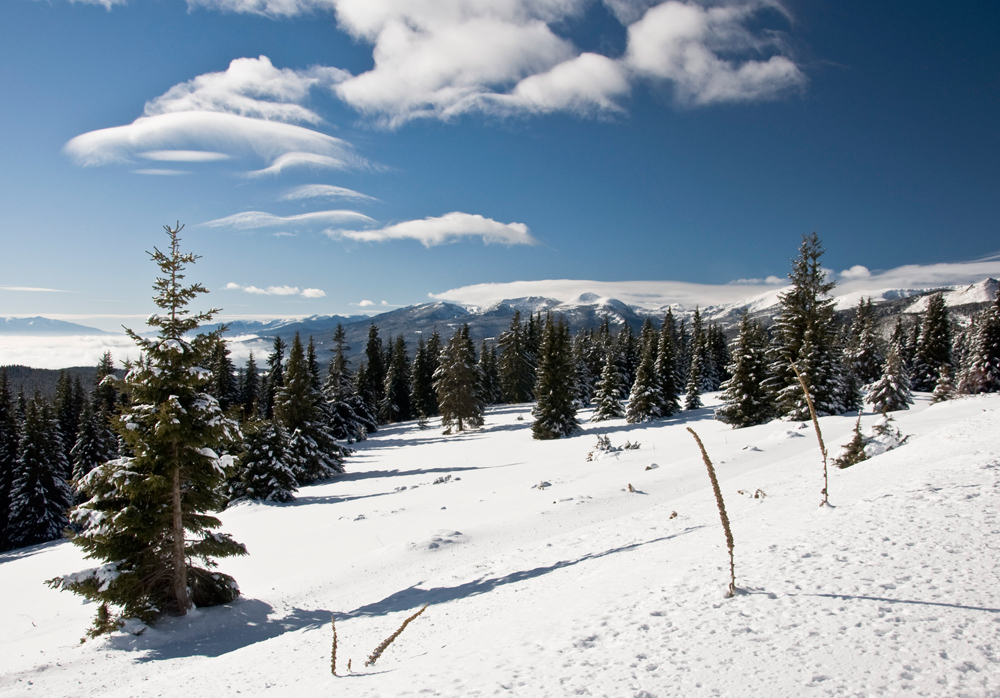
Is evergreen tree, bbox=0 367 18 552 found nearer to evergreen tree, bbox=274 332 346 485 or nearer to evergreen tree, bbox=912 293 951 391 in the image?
evergreen tree, bbox=274 332 346 485

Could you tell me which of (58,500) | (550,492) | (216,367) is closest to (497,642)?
(550,492)

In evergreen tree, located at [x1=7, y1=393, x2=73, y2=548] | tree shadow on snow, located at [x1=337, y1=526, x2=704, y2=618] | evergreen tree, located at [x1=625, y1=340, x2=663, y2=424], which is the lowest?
evergreen tree, located at [x1=7, y1=393, x2=73, y2=548]

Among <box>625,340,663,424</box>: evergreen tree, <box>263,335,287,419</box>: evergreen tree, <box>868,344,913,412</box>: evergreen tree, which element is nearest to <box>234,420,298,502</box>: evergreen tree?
<box>625,340,663,424</box>: evergreen tree

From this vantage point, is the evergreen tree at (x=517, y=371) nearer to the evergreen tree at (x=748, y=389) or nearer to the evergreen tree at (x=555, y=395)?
the evergreen tree at (x=555, y=395)

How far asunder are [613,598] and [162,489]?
439 inches

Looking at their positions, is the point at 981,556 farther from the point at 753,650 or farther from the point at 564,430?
the point at 564,430

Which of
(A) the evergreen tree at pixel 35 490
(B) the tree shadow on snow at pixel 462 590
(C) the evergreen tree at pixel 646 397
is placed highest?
(C) the evergreen tree at pixel 646 397

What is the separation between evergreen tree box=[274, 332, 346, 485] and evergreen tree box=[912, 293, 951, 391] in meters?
61.5

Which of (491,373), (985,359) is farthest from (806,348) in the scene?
(491,373)

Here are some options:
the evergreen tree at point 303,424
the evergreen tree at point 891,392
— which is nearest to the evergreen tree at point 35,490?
the evergreen tree at point 303,424

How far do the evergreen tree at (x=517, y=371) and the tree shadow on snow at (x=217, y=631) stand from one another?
6376 centimetres

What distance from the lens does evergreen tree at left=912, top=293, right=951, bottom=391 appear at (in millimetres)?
51562

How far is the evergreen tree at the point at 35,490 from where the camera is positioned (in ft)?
118

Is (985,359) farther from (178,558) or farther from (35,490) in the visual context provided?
(35,490)
